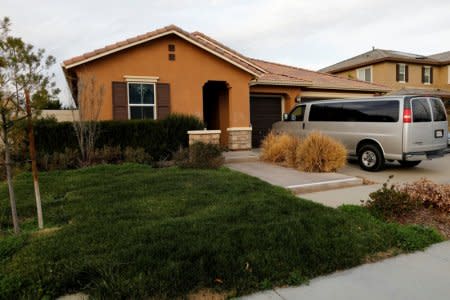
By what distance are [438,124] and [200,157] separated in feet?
22.9

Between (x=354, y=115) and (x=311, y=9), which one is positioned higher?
(x=311, y=9)

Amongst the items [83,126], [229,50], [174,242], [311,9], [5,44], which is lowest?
[174,242]

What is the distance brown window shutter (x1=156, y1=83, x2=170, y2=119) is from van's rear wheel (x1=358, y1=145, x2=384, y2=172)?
694 cm

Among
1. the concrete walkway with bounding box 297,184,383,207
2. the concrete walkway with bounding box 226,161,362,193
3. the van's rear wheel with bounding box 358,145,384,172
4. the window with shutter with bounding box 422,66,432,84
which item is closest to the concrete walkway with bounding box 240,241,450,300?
the concrete walkway with bounding box 297,184,383,207

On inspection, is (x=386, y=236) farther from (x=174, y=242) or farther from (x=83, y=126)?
(x=83, y=126)

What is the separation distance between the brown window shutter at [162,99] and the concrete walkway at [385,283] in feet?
29.5

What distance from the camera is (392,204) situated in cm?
454

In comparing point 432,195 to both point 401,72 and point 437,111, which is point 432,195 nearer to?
point 437,111

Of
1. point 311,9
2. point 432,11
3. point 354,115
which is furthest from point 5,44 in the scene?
point 432,11

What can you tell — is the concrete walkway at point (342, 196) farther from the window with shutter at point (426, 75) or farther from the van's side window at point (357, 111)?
the window with shutter at point (426, 75)

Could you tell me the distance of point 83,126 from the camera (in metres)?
8.59

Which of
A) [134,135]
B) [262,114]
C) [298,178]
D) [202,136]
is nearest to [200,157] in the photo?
[202,136]

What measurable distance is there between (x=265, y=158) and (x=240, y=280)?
7.46 meters

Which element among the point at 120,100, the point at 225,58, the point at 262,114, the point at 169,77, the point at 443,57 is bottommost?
the point at 262,114
